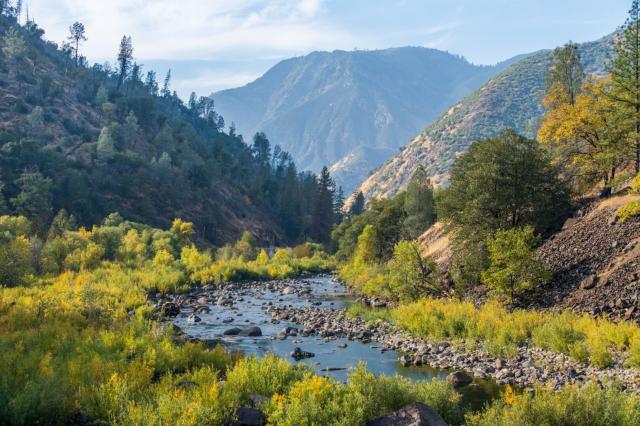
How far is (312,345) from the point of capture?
30.1 meters

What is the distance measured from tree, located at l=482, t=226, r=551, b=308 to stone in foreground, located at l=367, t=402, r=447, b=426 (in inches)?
815

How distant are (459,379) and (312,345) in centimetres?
1064

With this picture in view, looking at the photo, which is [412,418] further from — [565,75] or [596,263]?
[565,75]

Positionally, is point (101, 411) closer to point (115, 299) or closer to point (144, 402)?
point (144, 402)

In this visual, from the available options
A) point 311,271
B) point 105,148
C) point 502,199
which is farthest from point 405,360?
point 105,148

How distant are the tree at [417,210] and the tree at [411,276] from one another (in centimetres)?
3014

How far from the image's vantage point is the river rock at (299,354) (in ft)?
87.9

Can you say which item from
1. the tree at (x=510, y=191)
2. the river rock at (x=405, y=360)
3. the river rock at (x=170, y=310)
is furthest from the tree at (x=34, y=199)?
the river rock at (x=405, y=360)

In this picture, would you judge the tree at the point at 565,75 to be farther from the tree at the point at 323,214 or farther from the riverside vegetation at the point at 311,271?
the tree at the point at 323,214

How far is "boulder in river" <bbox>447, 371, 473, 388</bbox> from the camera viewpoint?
21469 millimetres

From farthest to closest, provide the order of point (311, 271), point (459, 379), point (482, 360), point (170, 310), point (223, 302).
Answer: point (311, 271), point (223, 302), point (170, 310), point (482, 360), point (459, 379)

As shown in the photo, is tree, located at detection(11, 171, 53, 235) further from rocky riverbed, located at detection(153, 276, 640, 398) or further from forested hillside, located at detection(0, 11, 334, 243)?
rocky riverbed, located at detection(153, 276, 640, 398)

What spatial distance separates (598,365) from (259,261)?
65242 mm

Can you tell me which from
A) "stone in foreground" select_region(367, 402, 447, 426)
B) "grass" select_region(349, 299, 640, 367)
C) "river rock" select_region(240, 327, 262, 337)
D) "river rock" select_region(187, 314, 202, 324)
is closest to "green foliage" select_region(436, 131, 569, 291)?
"grass" select_region(349, 299, 640, 367)
